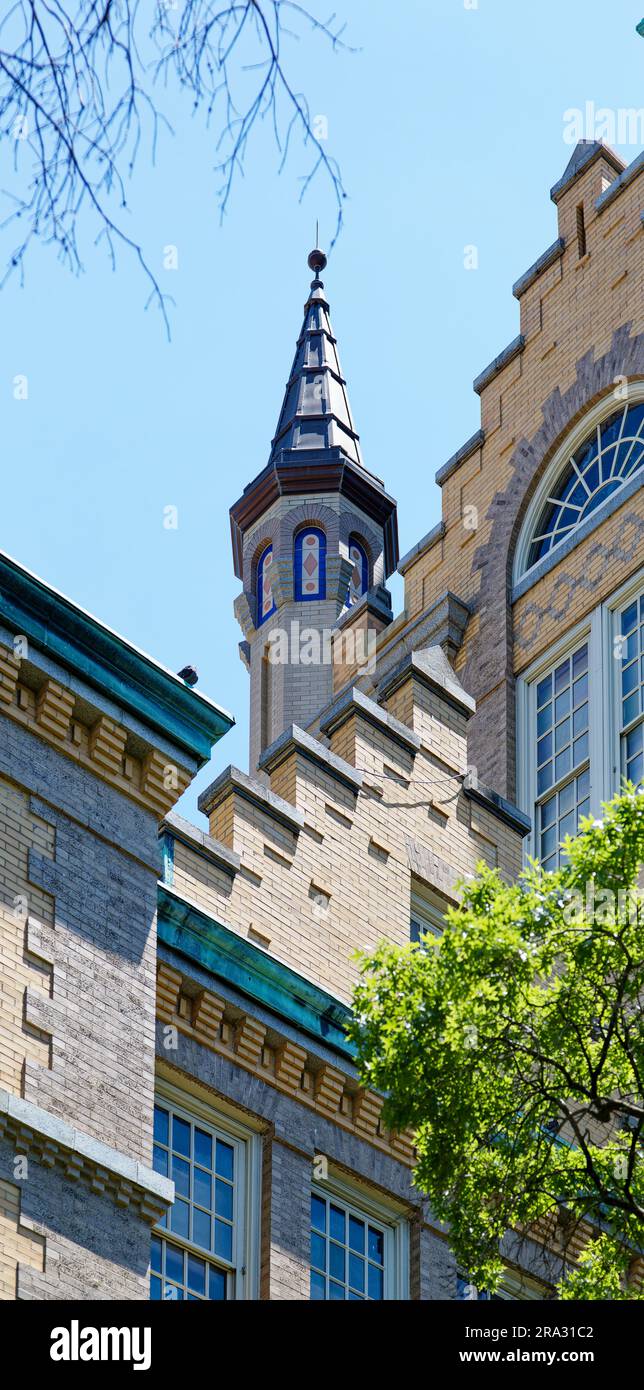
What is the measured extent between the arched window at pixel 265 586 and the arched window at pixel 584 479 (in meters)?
11.1

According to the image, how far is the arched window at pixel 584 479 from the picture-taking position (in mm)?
31359

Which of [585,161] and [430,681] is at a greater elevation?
[585,161]

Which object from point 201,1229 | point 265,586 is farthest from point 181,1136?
point 265,586

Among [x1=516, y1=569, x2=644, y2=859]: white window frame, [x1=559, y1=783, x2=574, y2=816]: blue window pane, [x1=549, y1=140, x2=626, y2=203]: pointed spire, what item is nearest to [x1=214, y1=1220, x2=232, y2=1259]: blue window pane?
[x1=516, y1=569, x2=644, y2=859]: white window frame

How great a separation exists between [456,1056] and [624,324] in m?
17.0

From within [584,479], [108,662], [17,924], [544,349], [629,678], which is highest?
[544,349]

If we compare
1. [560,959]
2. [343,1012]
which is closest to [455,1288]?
[343,1012]

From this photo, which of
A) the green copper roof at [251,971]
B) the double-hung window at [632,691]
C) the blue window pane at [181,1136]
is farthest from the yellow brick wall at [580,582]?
the blue window pane at [181,1136]

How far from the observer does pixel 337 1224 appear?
1997cm

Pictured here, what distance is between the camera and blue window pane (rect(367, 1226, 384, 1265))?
2016 centimetres

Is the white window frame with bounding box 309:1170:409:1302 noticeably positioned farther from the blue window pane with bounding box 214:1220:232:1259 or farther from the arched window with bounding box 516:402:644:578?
the arched window with bounding box 516:402:644:578

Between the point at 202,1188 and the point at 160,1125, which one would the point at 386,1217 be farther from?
the point at 160,1125

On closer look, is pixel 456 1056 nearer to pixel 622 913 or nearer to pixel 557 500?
pixel 622 913

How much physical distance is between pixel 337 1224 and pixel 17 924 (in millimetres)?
4134
